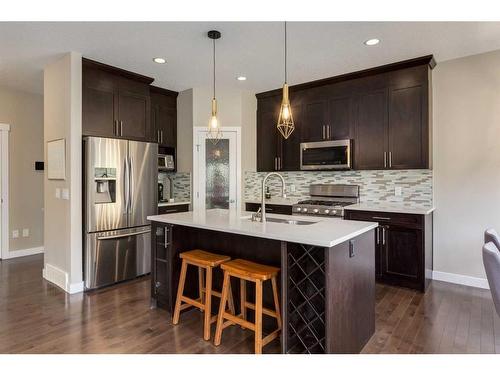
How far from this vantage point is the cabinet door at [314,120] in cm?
441

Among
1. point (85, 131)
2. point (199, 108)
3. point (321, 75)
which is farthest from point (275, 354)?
point (199, 108)

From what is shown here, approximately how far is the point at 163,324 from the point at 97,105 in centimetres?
→ 265

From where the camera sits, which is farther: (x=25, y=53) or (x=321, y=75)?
(x=321, y=75)

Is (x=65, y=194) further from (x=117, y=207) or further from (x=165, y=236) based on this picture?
(x=165, y=236)

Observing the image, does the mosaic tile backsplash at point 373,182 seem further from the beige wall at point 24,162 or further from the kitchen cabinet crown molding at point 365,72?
the beige wall at point 24,162

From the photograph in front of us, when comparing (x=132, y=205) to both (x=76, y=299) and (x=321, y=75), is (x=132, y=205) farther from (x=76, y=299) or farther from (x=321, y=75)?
(x=321, y=75)

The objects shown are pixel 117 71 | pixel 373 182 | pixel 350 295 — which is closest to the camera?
pixel 350 295

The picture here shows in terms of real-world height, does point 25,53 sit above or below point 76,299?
above

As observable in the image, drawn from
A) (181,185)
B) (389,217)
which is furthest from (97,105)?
(389,217)

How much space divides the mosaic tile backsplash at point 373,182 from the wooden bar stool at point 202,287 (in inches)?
97.6

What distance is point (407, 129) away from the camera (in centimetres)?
375

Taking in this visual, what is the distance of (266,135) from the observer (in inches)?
197

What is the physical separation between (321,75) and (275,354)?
11.4 ft

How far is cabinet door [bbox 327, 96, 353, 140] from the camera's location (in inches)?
165
